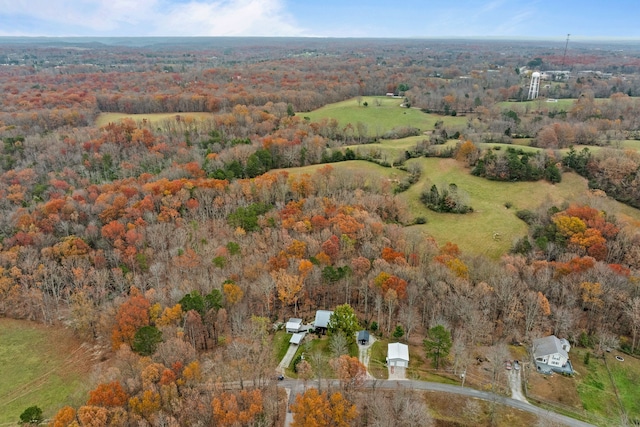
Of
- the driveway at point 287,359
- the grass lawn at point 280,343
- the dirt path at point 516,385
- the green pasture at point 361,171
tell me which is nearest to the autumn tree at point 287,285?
the grass lawn at point 280,343

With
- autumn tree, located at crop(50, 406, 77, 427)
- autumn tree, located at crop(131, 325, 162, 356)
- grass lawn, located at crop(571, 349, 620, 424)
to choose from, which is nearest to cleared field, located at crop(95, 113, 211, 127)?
autumn tree, located at crop(131, 325, 162, 356)

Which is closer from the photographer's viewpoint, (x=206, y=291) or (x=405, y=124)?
(x=206, y=291)

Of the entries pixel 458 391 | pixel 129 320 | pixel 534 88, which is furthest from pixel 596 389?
pixel 534 88

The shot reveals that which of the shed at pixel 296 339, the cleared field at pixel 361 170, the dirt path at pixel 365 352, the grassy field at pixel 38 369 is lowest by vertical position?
the grassy field at pixel 38 369

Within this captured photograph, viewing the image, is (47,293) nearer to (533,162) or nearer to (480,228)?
(480,228)

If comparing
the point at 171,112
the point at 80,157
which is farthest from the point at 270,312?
the point at 171,112

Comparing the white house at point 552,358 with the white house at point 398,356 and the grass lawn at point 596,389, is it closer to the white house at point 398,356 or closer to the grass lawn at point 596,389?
the grass lawn at point 596,389

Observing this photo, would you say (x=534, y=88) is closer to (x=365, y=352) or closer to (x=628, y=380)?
(x=628, y=380)
